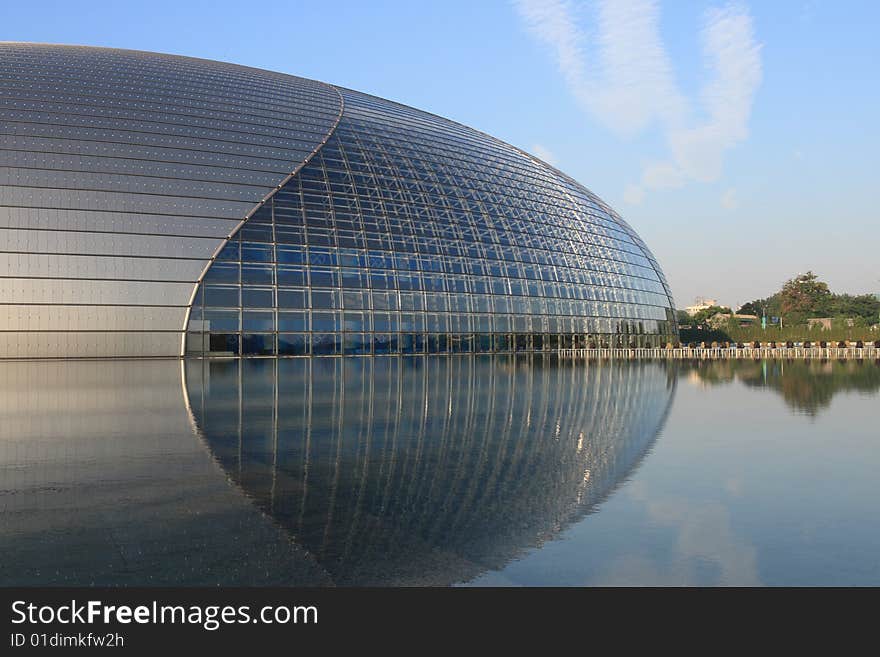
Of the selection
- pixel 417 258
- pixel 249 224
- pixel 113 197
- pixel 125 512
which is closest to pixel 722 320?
pixel 417 258

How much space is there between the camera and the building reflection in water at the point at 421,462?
7547 mm

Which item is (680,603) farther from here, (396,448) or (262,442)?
(262,442)

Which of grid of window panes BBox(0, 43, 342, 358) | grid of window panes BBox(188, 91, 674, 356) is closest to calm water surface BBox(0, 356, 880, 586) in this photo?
grid of window panes BBox(0, 43, 342, 358)

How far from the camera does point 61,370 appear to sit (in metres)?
32.0

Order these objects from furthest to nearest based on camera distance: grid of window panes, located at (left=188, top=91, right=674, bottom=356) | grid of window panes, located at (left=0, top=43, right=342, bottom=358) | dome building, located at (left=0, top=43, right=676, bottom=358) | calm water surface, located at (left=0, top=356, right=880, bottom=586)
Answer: grid of window panes, located at (left=188, top=91, right=674, bottom=356) < dome building, located at (left=0, top=43, right=676, bottom=358) < grid of window panes, located at (left=0, top=43, right=342, bottom=358) < calm water surface, located at (left=0, top=356, right=880, bottom=586)

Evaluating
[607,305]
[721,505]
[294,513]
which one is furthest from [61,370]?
[607,305]

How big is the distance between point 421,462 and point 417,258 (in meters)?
39.2

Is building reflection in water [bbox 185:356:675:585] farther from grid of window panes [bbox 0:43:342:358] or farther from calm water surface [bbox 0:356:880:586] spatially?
grid of window panes [bbox 0:43:342:358]

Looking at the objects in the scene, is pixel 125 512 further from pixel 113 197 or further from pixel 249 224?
pixel 249 224

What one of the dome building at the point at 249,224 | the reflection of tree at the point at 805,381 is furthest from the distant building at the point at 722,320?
the reflection of tree at the point at 805,381

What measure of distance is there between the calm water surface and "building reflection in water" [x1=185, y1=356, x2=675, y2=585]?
0.15ft

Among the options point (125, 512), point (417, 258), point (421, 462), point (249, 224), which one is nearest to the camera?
point (125, 512)

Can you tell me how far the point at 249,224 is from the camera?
43625mm

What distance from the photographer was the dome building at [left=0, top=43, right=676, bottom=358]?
40281 millimetres
